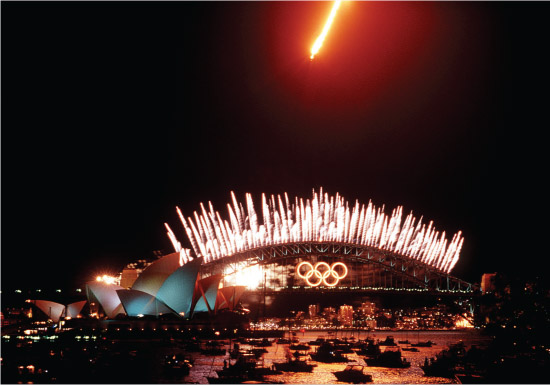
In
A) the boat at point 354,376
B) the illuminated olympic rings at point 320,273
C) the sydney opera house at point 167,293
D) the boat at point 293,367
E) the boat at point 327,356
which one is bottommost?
the boat at point 354,376

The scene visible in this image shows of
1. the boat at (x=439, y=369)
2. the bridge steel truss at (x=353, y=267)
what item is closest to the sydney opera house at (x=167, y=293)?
the bridge steel truss at (x=353, y=267)

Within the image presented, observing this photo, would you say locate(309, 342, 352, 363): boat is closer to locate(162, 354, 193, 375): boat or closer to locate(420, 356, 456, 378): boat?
locate(420, 356, 456, 378): boat

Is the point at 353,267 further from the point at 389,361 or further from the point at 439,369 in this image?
the point at 439,369

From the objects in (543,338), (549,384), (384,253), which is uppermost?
(384,253)

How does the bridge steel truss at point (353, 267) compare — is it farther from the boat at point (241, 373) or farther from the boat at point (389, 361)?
the boat at point (241, 373)

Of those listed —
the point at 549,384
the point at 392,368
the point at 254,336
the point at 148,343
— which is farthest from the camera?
the point at 254,336

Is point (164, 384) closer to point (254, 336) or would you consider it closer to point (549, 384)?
point (549, 384)

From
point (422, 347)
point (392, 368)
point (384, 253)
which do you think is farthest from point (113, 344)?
point (384, 253)

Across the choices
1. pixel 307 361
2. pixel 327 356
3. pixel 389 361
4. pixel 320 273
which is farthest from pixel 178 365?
pixel 320 273
